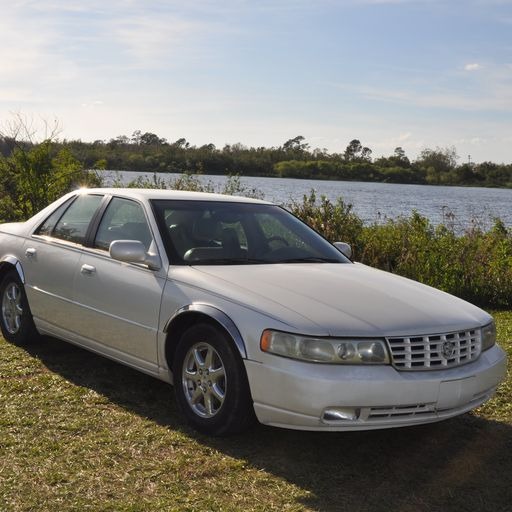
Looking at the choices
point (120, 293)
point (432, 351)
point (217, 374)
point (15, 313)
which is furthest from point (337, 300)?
point (15, 313)

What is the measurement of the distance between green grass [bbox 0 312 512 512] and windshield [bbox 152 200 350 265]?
111 cm

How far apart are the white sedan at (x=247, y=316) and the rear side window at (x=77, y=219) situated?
0.01 metres

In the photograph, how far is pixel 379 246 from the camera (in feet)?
40.1

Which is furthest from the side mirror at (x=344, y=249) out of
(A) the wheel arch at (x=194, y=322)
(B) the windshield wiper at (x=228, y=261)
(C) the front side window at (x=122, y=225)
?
(A) the wheel arch at (x=194, y=322)

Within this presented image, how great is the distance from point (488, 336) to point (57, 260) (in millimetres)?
3347

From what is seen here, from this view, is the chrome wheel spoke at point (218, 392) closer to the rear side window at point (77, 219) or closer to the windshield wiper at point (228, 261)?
the windshield wiper at point (228, 261)

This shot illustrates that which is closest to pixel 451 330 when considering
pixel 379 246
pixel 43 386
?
pixel 43 386

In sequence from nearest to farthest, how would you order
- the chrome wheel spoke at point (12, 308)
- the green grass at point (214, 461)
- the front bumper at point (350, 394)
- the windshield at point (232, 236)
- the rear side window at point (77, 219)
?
the green grass at point (214, 461) → the front bumper at point (350, 394) → the windshield at point (232, 236) → the rear side window at point (77, 219) → the chrome wheel spoke at point (12, 308)

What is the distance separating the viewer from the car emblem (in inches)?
178

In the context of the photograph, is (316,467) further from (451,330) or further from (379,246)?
(379,246)

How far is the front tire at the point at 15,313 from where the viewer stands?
6797 millimetres

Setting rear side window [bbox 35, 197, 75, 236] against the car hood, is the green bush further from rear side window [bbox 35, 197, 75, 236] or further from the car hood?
rear side window [bbox 35, 197, 75, 236]

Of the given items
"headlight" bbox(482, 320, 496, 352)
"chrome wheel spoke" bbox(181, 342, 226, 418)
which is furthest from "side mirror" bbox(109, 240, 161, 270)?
"headlight" bbox(482, 320, 496, 352)

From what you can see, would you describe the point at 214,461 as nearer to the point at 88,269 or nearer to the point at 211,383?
the point at 211,383
